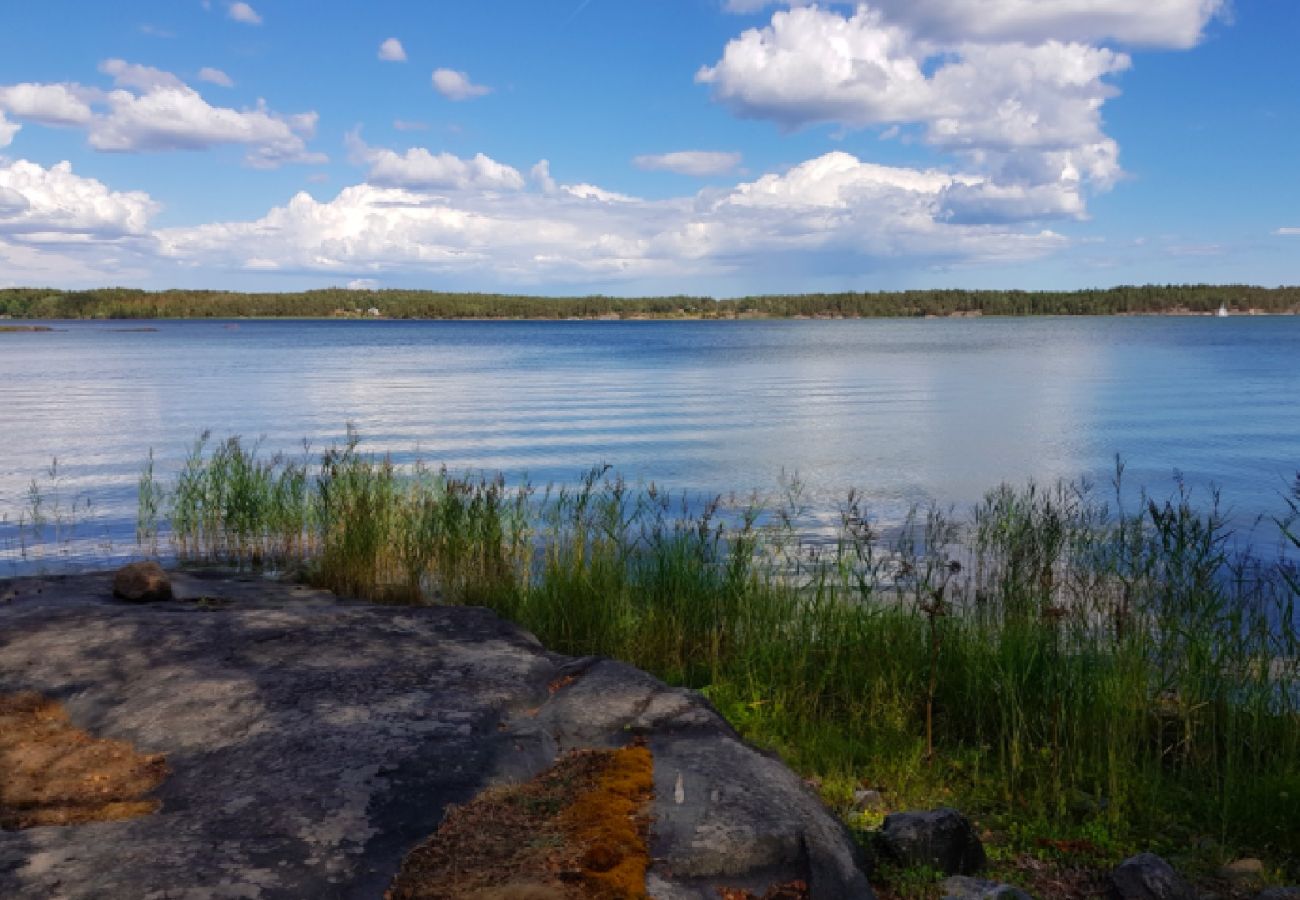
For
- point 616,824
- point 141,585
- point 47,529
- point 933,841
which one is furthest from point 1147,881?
point 47,529

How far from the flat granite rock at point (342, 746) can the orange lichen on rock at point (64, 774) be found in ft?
0.36

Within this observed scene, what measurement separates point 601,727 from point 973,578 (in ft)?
27.2

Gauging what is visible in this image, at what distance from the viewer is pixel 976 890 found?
15.5ft

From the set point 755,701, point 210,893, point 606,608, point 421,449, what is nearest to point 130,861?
point 210,893

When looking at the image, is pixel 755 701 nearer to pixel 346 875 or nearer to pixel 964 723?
pixel 964 723

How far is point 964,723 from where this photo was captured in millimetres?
7383

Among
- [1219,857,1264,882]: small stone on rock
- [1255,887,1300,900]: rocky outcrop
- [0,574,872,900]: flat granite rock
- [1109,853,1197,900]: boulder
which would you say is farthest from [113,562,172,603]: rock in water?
[1255,887,1300,900]: rocky outcrop

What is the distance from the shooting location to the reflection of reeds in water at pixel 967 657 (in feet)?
20.8

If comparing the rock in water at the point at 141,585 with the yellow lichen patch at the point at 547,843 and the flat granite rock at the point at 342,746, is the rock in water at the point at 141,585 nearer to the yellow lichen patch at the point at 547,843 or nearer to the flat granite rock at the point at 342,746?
the flat granite rock at the point at 342,746

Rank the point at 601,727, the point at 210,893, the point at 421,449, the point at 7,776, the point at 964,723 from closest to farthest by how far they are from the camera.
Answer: the point at 210,893 < the point at 7,776 < the point at 601,727 < the point at 964,723 < the point at 421,449

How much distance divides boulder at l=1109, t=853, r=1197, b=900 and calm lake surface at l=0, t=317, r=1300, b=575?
13.1 metres

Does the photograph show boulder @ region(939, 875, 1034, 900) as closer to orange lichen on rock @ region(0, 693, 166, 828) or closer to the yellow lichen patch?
the yellow lichen patch

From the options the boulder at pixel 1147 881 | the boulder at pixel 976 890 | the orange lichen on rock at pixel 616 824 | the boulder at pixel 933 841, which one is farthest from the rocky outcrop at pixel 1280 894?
the orange lichen on rock at pixel 616 824

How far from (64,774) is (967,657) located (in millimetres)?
5707
